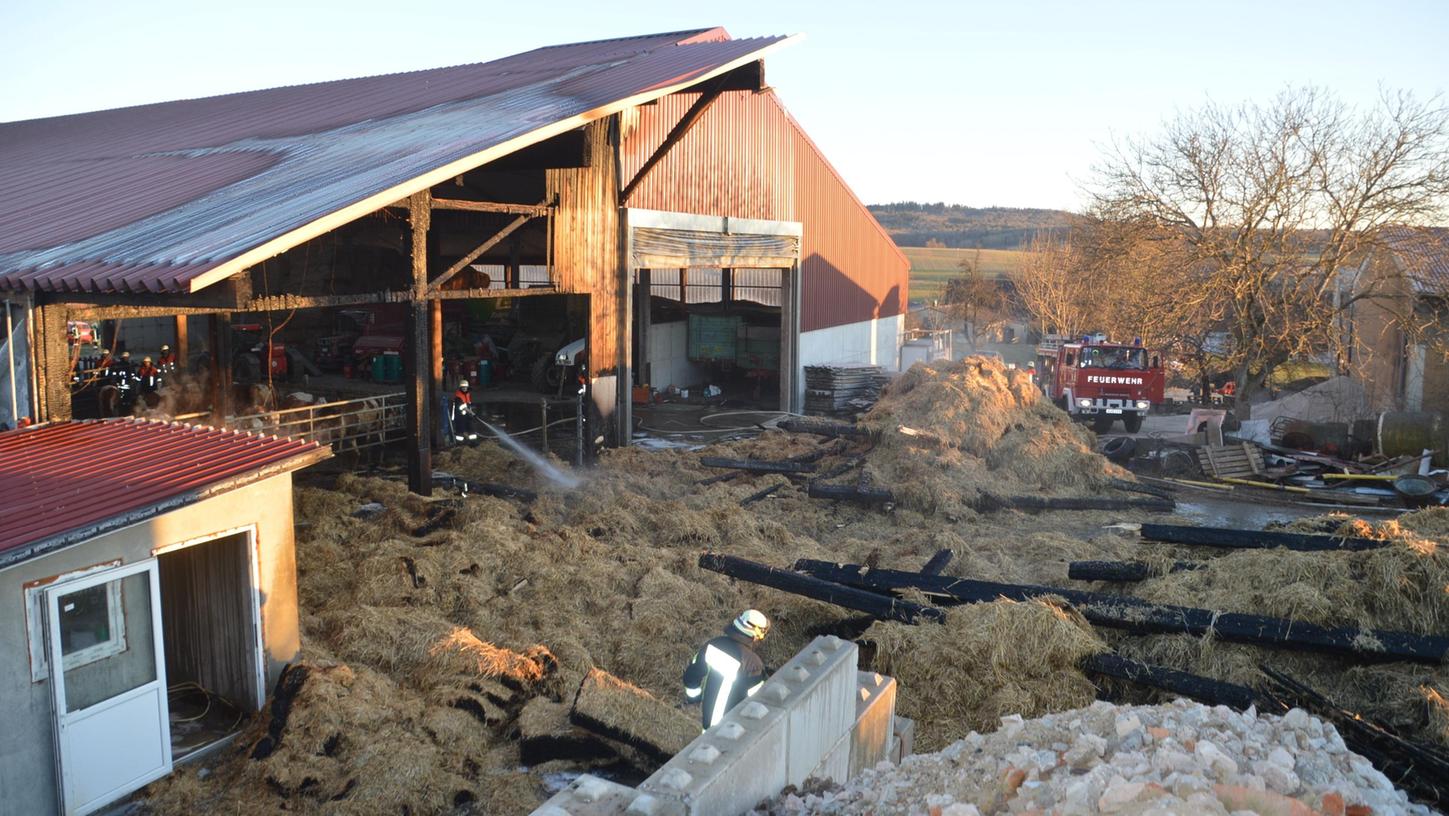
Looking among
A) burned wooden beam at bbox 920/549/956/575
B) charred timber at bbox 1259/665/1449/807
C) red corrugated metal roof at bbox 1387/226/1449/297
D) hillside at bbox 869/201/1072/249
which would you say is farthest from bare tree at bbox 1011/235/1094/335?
hillside at bbox 869/201/1072/249

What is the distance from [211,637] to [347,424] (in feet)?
32.2

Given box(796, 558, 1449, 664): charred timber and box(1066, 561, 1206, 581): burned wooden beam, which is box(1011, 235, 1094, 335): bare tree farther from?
box(796, 558, 1449, 664): charred timber

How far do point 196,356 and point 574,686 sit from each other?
2291cm

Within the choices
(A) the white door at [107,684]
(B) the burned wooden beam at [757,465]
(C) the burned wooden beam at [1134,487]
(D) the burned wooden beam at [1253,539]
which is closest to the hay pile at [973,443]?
(C) the burned wooden beam at [1134,487]

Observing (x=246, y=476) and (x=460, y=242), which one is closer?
(x=246, y=476)

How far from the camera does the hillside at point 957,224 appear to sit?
14812 centimetres

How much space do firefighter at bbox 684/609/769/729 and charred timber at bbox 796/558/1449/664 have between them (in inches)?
138

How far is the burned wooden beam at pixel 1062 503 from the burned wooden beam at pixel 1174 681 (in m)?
7.95

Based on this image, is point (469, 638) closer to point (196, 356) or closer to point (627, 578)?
point (627, 578)

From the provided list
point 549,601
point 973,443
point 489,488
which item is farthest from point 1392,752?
point 489,488

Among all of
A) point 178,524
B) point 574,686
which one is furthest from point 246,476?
point 574,686

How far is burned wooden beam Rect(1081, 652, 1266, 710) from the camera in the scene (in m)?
8.12

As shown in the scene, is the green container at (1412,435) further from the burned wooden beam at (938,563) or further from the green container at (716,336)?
the green container at (716,336)

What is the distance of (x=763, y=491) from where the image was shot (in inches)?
682
